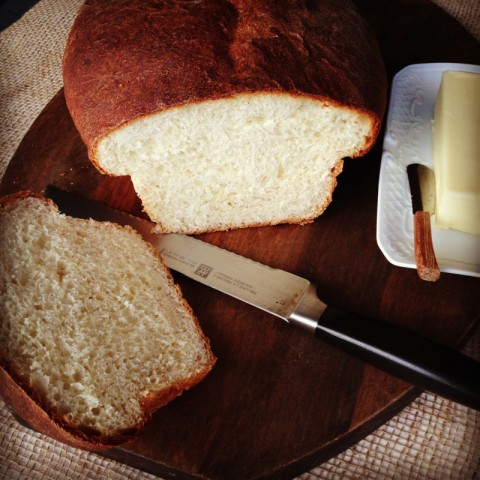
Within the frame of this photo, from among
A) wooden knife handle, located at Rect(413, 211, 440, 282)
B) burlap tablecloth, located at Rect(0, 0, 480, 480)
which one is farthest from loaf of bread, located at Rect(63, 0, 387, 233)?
burlap tablecloth, located at Rect(0, 0, 480, 480)

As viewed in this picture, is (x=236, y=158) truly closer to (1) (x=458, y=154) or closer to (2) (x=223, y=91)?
(2) (x=223, y=91)

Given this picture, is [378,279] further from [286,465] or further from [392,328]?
[286,465]

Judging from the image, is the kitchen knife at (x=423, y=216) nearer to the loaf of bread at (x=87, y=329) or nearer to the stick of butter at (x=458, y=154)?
the stick of butter at (x=458, y=154)

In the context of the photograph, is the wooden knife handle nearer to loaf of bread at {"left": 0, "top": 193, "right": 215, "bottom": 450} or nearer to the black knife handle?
the black knife handle

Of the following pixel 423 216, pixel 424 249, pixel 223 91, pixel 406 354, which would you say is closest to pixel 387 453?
pixel 406 354

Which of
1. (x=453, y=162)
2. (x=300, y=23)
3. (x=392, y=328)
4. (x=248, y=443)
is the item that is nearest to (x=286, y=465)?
(x=248, y=443)

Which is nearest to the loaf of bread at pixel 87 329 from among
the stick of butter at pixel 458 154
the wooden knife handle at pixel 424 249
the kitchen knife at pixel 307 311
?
the kitchen knife at pixel 307 311
